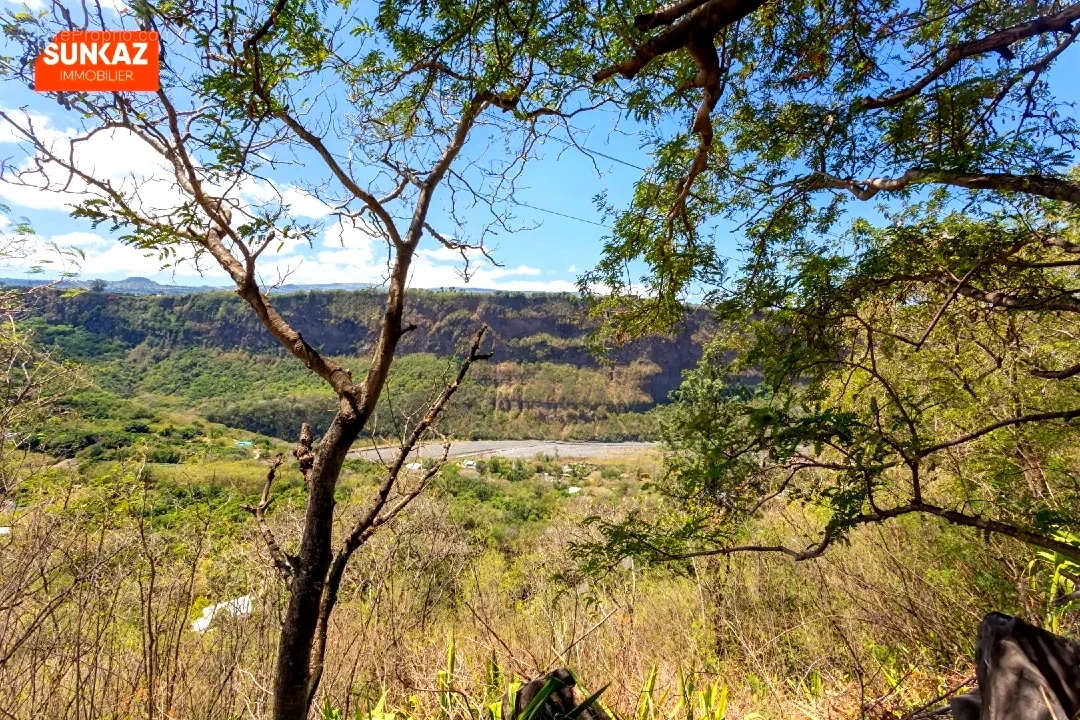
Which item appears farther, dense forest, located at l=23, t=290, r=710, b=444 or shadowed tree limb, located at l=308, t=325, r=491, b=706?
dense forest, located at l=23, t=290, r=710, b=444

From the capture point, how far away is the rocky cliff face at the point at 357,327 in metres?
64.7

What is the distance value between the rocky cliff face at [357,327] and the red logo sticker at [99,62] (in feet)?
190

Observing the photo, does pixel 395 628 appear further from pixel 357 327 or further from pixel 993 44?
pixel 357 327

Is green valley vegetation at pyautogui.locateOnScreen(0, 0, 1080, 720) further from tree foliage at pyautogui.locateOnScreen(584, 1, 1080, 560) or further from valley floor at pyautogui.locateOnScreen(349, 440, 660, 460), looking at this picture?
valley floor at pyautogui.locateOnScreen(349, 440, 660, 460)

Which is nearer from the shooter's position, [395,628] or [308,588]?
[308,588]

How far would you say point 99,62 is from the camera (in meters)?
1.76

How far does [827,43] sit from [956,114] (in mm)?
753

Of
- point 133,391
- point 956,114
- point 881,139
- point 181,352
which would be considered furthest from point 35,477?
point 181,352

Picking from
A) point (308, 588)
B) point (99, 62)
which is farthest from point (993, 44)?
point (99, 62)

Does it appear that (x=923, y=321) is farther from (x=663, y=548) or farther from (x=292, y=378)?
(x=292, y=378)

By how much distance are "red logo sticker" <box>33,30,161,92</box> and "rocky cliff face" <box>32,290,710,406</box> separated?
57.8 m

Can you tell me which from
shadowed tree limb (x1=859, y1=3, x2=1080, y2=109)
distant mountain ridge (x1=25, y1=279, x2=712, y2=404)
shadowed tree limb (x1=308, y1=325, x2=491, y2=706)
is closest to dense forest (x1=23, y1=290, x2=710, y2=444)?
distant mountain ridge (x1=25, y1=279, x2=712, y2=404)

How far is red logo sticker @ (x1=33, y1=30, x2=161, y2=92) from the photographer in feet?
5.56

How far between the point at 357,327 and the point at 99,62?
81202 millimetres
